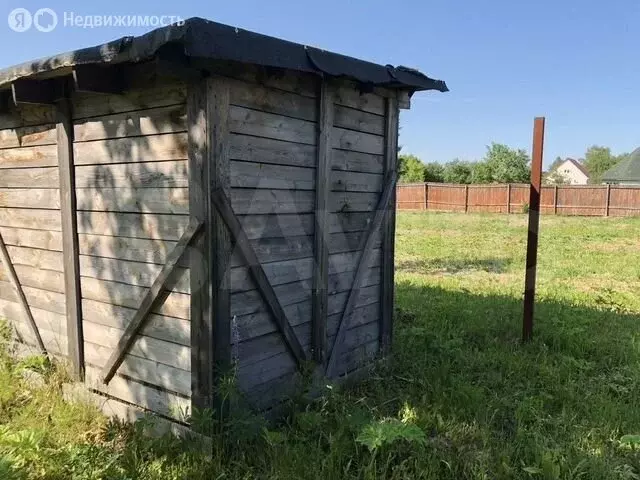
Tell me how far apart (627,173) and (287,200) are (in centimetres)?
4596

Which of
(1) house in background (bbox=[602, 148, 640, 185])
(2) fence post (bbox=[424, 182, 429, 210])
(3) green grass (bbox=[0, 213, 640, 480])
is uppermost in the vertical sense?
(1) house in background (bbox=[602, 148, 640, 185])

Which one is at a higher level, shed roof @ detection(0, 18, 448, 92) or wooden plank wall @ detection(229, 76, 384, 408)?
shed roof @ detection(0, 18, 448, 92)

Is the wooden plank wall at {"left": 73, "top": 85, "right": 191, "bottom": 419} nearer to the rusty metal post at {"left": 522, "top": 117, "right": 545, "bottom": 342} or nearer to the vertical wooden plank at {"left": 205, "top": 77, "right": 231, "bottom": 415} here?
the vertical wooden plank at {"left": 205, "top": 77, "right": 231, "bottom": 415}

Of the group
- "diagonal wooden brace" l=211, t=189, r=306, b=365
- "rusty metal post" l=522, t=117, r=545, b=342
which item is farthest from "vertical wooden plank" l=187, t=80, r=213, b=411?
"rusty metal post" l=522, t=117, r=545, b=342

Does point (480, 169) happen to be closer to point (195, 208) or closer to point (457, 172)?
point (457, 172)

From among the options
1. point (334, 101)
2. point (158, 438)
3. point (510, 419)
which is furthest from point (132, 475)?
point (334, 101)

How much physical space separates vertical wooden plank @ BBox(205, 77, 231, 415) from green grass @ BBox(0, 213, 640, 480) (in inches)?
16.4

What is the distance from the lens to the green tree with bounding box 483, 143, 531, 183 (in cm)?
4803

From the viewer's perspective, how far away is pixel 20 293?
4387 millimetres

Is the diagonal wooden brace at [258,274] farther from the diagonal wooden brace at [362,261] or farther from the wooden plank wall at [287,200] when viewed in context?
the diagonal wooden brace at [362,261]

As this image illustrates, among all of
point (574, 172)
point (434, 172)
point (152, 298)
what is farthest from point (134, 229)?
point (574, 172)

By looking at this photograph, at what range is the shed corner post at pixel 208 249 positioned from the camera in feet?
9.52

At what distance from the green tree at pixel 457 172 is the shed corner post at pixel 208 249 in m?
50.2

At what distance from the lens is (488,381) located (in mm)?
4250
